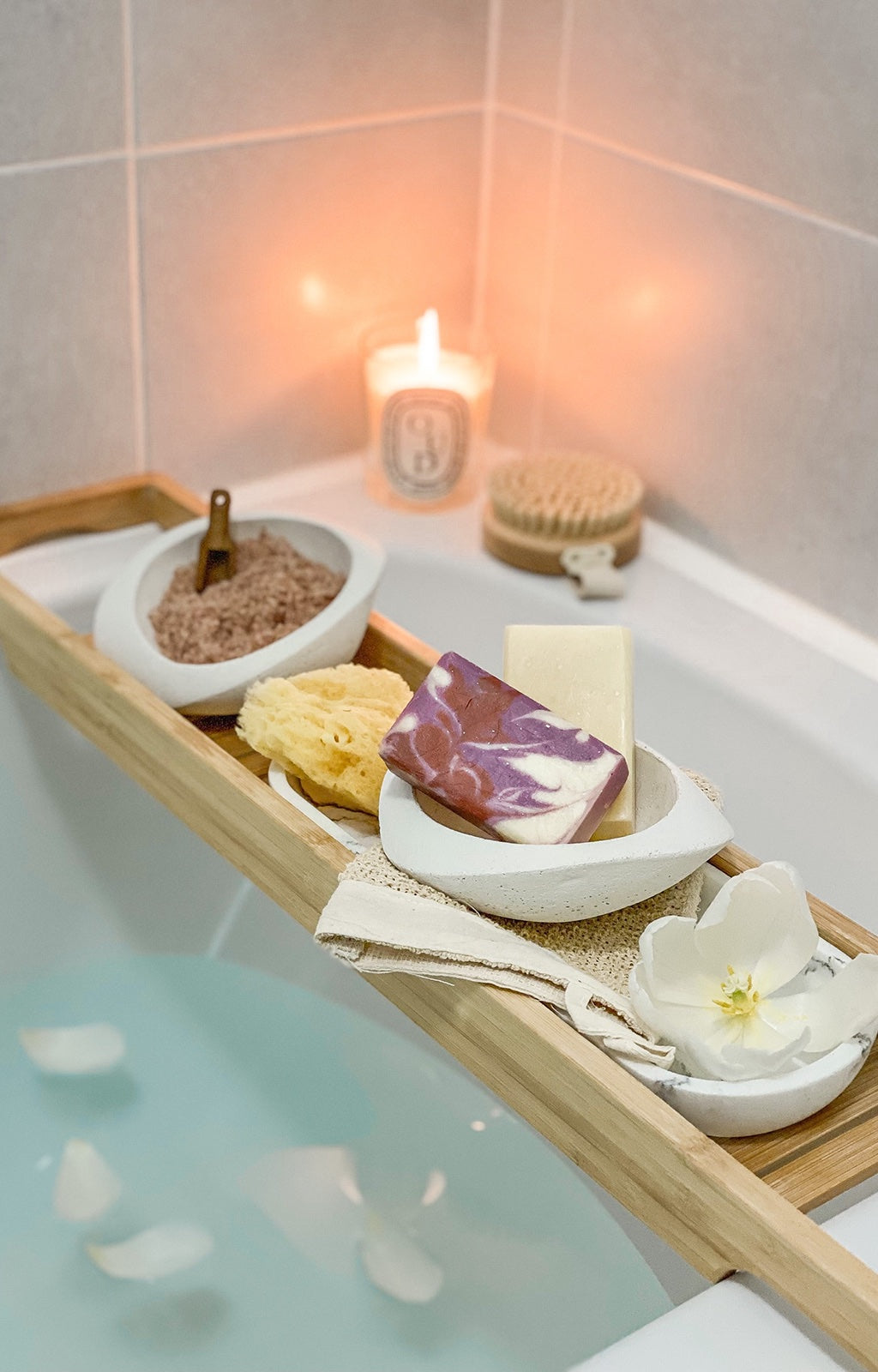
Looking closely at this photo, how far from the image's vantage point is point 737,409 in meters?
1.20

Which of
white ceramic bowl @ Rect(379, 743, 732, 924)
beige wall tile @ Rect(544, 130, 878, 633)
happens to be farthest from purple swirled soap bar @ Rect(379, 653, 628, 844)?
beige wall tile @ Rect(544, 130, 878, 633)

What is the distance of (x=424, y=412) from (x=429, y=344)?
2.2 inches

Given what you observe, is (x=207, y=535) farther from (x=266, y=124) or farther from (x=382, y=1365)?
(x=382, y=1365)

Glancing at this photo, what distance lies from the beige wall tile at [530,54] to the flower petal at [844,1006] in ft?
2.74

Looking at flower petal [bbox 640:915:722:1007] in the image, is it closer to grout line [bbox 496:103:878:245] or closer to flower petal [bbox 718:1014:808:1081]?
flower petal [bbox 718:1014:808:1081]

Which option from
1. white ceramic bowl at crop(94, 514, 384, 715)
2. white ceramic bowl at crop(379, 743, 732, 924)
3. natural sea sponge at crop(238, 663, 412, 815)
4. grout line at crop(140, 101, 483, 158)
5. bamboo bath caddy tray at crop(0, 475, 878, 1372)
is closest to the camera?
bamboo bath caddy tray at crop(0, 475, 878, 1372)

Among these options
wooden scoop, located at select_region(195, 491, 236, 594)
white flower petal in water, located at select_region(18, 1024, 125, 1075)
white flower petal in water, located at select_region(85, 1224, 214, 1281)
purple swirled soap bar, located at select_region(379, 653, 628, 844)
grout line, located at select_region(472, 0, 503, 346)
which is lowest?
white flower petal in water, located at select_region(85, 1224, 214, 1281)

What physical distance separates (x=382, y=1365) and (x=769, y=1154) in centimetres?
44

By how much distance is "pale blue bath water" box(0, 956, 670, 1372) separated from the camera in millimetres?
1025

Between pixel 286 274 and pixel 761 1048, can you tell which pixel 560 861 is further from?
pixel 286 274

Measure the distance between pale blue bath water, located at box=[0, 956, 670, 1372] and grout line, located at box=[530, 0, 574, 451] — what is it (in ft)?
1.85

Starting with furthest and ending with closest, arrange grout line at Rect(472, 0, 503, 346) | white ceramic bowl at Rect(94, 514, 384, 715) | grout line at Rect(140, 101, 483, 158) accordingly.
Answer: grout line at Rect(472, 0, 503, 346), grout line at Rect(140, 101, 483, 158), white ceramic bowl at Rect(94, 514, 384, 715)

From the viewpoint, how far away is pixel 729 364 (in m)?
1.19

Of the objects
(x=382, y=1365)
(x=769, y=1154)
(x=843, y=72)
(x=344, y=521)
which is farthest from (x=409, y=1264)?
(x=843, y=72)
